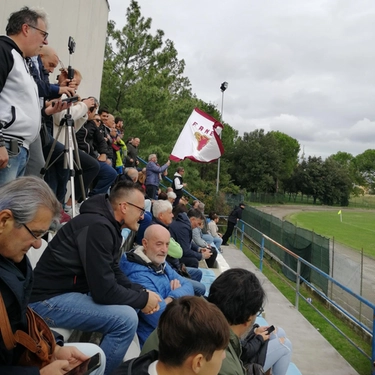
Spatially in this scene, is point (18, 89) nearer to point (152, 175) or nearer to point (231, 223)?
point (152, 175)

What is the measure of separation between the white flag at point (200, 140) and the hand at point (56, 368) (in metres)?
9.09

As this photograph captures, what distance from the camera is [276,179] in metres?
55.2

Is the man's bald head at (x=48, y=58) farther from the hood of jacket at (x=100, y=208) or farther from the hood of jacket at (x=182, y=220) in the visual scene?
the hood of jacket at (x=182, y=220)

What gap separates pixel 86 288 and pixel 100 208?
497mm

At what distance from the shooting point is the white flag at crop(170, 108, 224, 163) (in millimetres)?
10531

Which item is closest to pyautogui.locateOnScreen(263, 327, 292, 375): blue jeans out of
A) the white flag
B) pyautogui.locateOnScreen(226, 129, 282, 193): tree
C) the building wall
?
the building wall

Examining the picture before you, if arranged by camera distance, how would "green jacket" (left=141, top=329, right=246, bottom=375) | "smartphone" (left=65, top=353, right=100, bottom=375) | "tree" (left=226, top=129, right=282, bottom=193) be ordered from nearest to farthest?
"smartphone" (left=65, top=353, right=100, bottom=375) → "green jacket" (left=141, top=329, right=246, bottom=375) → "tree" (left=226, top=129, right=282, bottom=193)

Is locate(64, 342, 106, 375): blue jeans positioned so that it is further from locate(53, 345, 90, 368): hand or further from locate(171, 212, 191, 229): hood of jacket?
locate(171, 212, 191, 229): hood of jacket

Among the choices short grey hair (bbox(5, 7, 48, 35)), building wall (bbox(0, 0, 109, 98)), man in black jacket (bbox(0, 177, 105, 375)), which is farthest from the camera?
building wall (bbox(0, 0, 109, 98))

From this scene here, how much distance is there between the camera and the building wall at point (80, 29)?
5.23 meters

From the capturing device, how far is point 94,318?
2068 millimetres

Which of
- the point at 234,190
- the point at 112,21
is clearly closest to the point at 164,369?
the point at 112,21

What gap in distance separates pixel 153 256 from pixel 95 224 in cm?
88

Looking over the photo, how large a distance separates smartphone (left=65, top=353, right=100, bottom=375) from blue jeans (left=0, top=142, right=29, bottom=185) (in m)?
1.21
